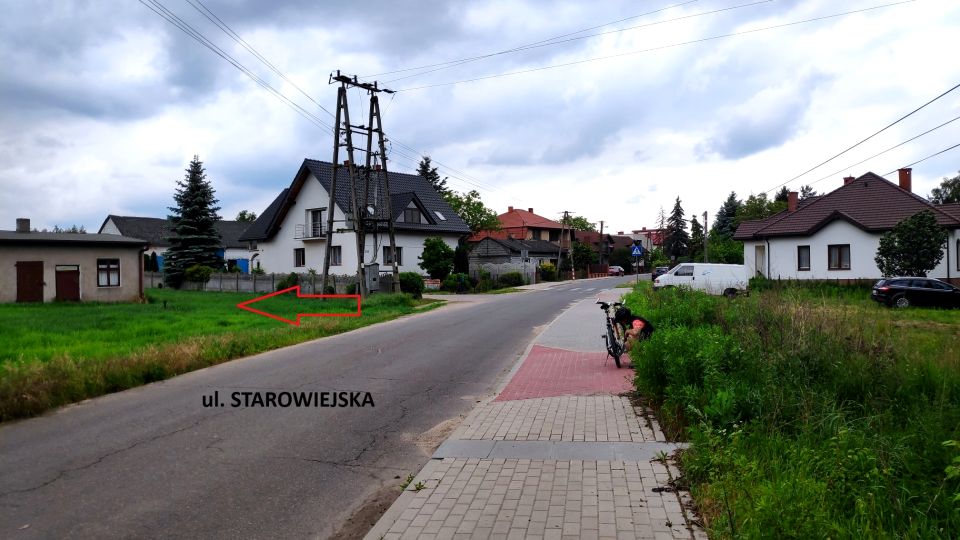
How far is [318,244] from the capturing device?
5009cm

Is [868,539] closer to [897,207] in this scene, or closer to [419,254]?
[897,207]

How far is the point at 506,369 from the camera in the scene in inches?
490

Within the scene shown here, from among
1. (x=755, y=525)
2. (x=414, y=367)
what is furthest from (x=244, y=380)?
(x=755, y=525)

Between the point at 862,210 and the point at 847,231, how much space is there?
5.34 feet

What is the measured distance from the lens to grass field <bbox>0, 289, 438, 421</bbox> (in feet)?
30.6

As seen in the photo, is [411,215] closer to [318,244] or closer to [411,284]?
[318,244]

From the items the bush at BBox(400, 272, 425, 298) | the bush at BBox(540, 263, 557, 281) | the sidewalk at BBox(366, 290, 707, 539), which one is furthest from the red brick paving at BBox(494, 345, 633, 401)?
the bush at BBox(540, 263, 557, 281)

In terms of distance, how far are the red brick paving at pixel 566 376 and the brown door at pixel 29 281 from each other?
2630cm

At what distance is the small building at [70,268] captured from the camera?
29609 millimetres

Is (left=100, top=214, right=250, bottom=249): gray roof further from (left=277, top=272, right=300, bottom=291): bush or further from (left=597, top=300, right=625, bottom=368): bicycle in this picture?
(left=597, top=300, right=625, bottom=368): bicycle

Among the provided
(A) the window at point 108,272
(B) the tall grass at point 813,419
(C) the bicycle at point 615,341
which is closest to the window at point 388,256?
(A) the window at point 108,272

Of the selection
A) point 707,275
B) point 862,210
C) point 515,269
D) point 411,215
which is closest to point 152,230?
point 411,215

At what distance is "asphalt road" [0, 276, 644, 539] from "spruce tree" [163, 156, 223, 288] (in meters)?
39.9

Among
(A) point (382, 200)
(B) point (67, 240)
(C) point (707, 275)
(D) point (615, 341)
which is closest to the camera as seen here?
(D) point (615, 341)
